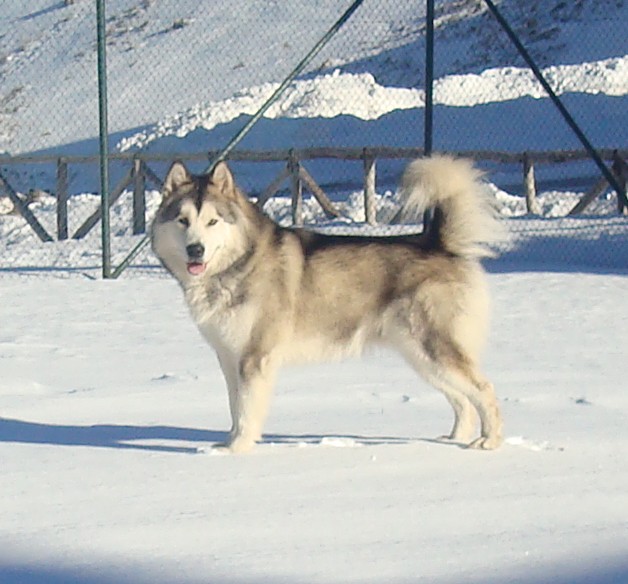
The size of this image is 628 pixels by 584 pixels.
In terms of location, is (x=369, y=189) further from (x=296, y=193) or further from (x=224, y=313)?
(x=224, y=313)

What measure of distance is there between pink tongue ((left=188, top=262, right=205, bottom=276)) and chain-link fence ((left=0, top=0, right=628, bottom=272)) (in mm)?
7134

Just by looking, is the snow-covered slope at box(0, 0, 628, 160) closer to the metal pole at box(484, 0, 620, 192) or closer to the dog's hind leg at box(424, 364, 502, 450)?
the metal pole at box(484, 0, 620, 192)

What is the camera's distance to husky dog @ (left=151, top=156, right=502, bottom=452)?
5793 mm

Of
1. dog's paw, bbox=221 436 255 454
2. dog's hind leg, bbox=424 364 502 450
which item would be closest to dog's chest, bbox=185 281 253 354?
dog's paw, bbox=221 436 255 454

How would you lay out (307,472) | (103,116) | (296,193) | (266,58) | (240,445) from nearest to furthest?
(307,472)
(240,445)
(103,116)
(296,193)
(266,58)

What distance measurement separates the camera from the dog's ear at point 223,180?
6.01 m

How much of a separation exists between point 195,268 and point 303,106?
19.8 meters

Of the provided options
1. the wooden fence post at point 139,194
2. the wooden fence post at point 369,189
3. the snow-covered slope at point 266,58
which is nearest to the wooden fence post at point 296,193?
the wooden fence post at point 369,189

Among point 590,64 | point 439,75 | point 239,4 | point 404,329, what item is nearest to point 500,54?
point 439,75

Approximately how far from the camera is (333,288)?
5930 millimetres

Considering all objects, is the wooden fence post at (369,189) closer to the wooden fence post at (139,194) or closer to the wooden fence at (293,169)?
the wooden fence at (293,169)

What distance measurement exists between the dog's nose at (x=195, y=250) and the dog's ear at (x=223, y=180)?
1.09 feet

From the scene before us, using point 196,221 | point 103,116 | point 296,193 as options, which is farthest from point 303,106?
point 196,221

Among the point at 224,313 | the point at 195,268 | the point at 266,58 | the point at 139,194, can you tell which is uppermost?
the point at 266,58
